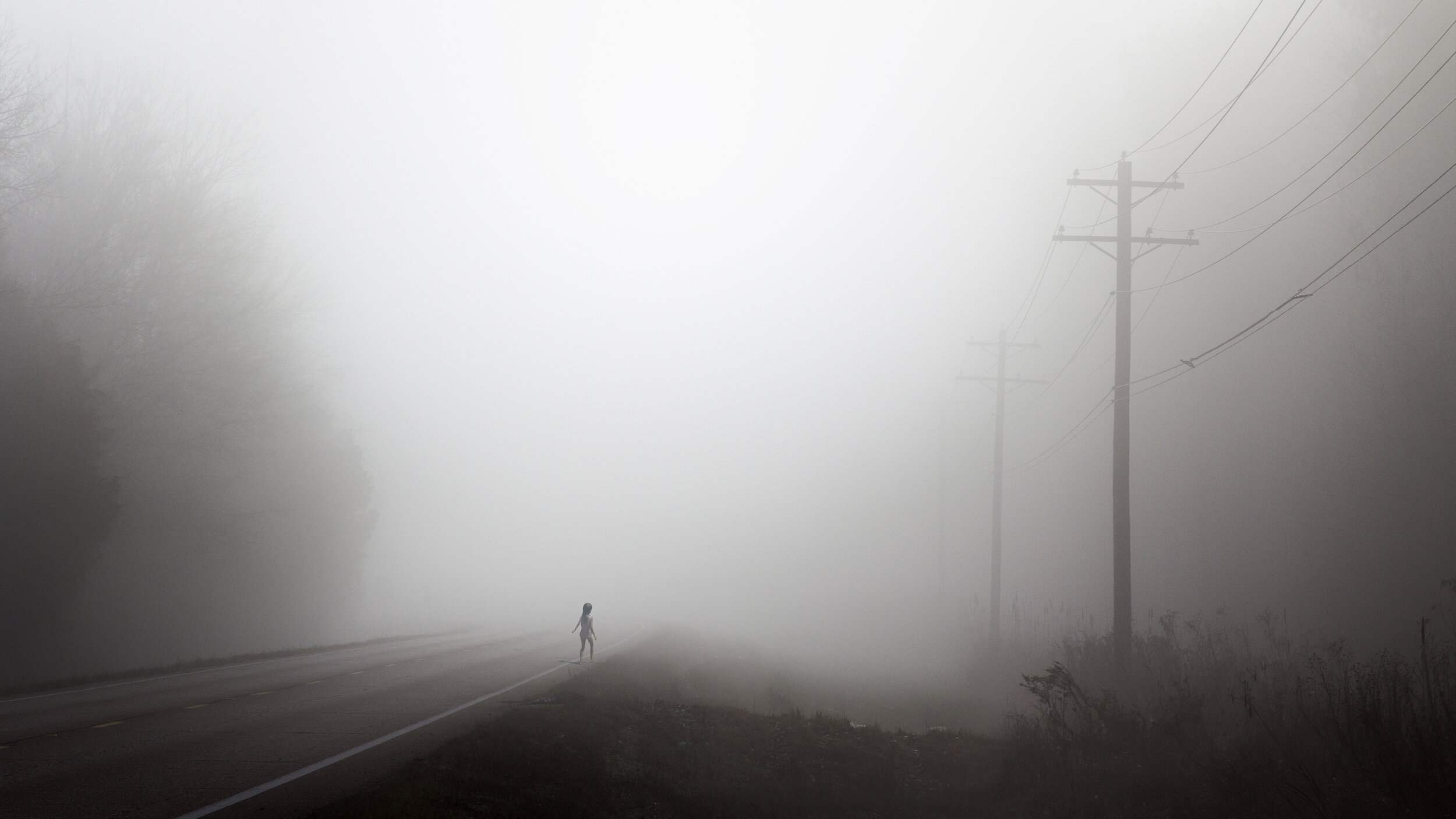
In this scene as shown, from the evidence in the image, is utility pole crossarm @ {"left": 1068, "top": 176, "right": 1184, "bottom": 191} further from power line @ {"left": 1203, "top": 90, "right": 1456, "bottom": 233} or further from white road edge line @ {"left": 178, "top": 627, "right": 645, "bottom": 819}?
white road edge line @ {"left": 178, "top": 627, "right": 645, "bottom": 819}

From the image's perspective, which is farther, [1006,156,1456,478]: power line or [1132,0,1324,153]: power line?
[1006,156,1456,478]: power line

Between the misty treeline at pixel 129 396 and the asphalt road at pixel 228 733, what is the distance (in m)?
7.92

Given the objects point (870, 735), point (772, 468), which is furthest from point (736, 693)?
point (772, 468)

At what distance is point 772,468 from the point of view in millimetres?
170000

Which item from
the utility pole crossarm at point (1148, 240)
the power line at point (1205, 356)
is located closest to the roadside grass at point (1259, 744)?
the power line at point (1205, 356)

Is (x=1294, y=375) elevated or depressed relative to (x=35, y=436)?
elevated

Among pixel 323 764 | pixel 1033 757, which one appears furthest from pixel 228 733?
pixel 1033 757

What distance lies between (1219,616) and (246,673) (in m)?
29.1

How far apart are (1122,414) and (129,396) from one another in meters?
33.6

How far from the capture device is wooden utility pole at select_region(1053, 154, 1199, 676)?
54.7 feet

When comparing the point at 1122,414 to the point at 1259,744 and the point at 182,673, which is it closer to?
the point at 1259,744

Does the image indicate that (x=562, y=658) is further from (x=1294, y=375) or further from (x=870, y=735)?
(x=1294, y=375)

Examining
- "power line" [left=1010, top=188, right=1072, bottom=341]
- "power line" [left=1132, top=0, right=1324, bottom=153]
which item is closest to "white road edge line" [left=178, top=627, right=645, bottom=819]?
"power line" [left=1132, top=0, right=1324, bottom=153]

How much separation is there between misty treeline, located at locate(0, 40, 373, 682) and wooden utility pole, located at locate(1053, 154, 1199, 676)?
3061cm
